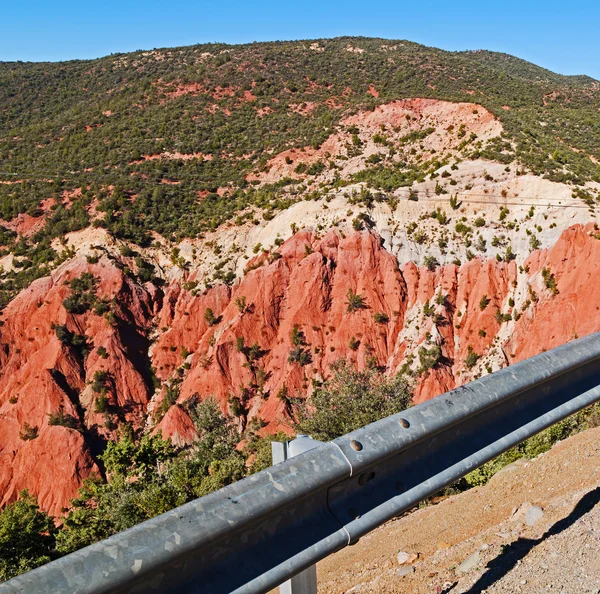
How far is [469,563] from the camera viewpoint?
4.40 meters

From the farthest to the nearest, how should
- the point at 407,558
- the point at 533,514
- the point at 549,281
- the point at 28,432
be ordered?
the point at 28,432 < the point at 549,281 < the point at 407,558 < the point at 533,514

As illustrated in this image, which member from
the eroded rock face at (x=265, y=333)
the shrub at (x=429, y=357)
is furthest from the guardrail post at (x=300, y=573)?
the shrub at (x=429, y=357)

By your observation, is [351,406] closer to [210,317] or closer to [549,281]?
[549,281]

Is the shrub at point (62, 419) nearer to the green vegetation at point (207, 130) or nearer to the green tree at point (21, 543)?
the green vegetation at point (207, 130)

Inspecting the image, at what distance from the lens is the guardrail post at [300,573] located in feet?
10.7

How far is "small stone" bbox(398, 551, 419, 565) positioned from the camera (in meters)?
5.34

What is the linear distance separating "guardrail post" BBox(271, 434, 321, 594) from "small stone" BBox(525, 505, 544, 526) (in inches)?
91.3

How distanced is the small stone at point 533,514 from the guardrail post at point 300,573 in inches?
91.3

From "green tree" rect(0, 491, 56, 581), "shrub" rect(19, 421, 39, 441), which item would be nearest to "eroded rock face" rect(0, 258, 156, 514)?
"shrub" rect(19, 421, 39, 441)

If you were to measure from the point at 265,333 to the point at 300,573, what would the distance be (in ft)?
100.0

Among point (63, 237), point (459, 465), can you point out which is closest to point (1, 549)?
point (459, 465)

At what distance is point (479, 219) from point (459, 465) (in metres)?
30.6

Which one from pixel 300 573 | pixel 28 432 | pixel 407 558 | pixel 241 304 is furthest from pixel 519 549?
pixel 28 432

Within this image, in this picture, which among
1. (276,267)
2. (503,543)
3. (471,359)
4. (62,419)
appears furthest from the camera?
(276,267)
